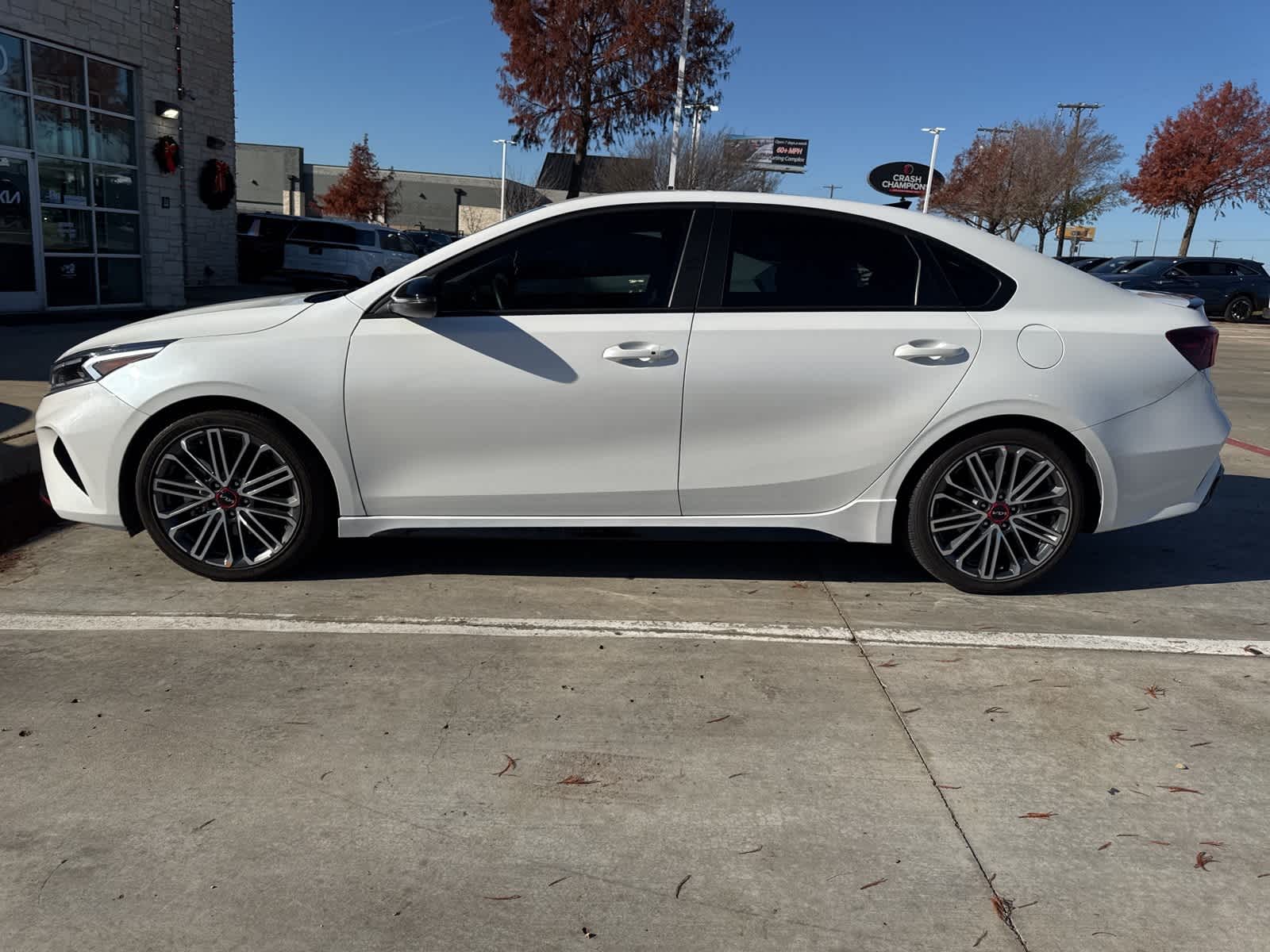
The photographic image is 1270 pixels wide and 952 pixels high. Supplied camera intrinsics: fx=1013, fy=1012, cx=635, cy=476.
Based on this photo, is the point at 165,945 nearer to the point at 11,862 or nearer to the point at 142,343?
the point at 11,862

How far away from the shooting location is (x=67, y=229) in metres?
13.7

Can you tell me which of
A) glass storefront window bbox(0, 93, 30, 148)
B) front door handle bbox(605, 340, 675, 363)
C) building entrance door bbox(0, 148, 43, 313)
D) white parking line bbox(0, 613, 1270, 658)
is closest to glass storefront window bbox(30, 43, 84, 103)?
glass storefront window bbox(0, 93, 30, 148)

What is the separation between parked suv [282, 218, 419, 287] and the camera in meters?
21.5

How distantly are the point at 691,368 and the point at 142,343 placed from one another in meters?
2.33

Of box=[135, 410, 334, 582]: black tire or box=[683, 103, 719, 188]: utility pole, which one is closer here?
box=[135, 410, 334, 582]: black tire

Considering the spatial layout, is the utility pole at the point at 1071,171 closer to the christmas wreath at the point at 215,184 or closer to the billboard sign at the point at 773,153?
the billboard sign at the point at 773,153

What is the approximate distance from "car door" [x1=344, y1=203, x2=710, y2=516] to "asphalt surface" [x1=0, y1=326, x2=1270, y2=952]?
1.62ft

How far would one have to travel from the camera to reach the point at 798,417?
4309mm

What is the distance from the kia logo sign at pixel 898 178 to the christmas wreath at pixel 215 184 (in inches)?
473

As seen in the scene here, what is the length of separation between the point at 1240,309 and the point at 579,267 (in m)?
27.5

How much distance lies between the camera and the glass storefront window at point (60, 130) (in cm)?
1307

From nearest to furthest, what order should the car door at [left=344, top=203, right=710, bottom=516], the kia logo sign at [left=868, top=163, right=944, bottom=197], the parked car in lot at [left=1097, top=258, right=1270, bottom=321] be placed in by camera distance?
the car door at [left=344, top=203, right=710, bottom=516] < the kia logo sign at [left=868, top=163, right=944, bottom=197] < the parked car in lot at [left=1097, top=258, right=1270, bottom=321]

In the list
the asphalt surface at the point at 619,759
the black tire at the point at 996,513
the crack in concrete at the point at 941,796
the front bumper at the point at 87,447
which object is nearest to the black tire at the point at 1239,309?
the asphalt surface at the point at 619,759

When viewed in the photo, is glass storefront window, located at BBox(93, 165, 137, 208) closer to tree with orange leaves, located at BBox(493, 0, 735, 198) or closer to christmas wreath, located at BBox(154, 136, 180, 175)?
christmas wreath, located at BBox(154, 136, 180, 175)
